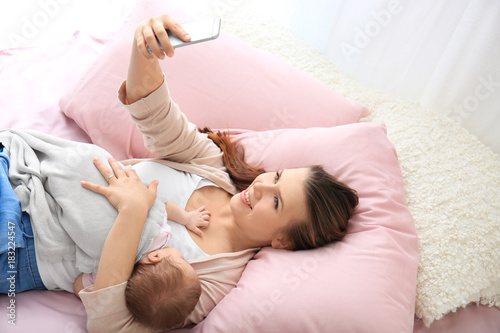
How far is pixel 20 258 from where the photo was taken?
1000mm

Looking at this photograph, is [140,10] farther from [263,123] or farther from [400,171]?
[400,171]

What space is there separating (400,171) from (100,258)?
902 mm

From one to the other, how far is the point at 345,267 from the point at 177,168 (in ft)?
1.83

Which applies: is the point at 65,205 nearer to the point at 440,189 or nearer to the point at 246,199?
the point at 246,199

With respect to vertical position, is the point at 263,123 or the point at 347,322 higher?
the point at 263,123

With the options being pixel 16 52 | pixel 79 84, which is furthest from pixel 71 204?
pixel 16 52

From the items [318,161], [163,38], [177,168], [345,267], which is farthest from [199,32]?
[345,267]

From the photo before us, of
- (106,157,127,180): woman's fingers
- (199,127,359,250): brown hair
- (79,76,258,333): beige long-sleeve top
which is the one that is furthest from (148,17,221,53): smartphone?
(199,127,359,250): brown hair

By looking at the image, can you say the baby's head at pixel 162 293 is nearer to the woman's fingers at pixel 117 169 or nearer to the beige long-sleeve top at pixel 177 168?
the beige long-sleeve top at pixel 177 168

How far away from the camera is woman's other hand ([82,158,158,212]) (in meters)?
1.03

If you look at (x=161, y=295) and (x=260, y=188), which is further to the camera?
(x=260, y=188)

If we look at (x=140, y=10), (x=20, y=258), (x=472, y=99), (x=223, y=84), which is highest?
(x=472, y=99)

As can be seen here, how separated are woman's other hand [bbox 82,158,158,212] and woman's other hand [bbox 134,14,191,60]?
1.06ft

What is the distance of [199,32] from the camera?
37.6 inches
